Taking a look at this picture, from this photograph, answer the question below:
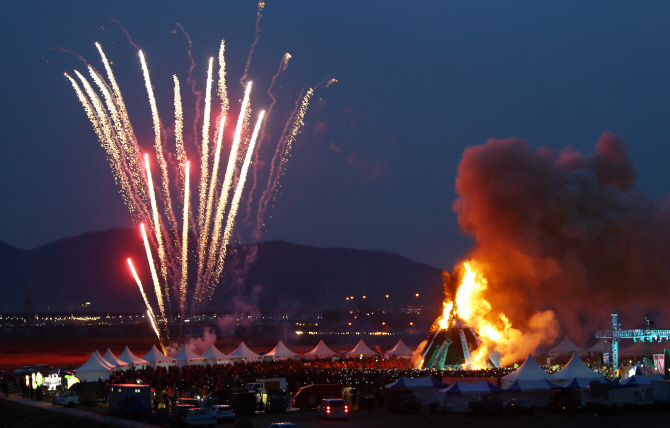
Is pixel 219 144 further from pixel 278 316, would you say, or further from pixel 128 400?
pixel 278 316

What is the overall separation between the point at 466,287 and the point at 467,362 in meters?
5.94

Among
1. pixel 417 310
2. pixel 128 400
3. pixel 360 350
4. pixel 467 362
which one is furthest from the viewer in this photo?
pixel 417 310

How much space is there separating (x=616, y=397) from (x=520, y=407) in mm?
3284

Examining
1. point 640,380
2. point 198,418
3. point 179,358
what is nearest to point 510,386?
point 640,380

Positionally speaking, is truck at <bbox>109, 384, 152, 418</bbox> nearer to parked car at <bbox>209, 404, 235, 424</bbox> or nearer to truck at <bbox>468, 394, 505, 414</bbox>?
parked car at <bbox>209, 404, 235, 424</bbox>

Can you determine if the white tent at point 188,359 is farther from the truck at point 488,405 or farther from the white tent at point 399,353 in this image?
the truck at point 488,405

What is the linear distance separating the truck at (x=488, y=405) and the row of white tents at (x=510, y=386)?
0.44 metres

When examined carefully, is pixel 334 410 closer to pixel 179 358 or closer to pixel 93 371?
pixel 93 371

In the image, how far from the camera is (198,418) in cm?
2166

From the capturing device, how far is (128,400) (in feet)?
80.9

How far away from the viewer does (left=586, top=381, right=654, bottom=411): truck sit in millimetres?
23266

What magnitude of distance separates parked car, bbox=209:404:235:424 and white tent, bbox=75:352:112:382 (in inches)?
489

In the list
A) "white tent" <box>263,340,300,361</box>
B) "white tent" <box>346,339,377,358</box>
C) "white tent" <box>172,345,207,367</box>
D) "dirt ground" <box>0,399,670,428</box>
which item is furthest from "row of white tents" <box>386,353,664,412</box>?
"white tent" <box>346,339,377,358</box>

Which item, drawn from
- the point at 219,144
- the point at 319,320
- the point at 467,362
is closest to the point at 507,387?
the point at 467,362
